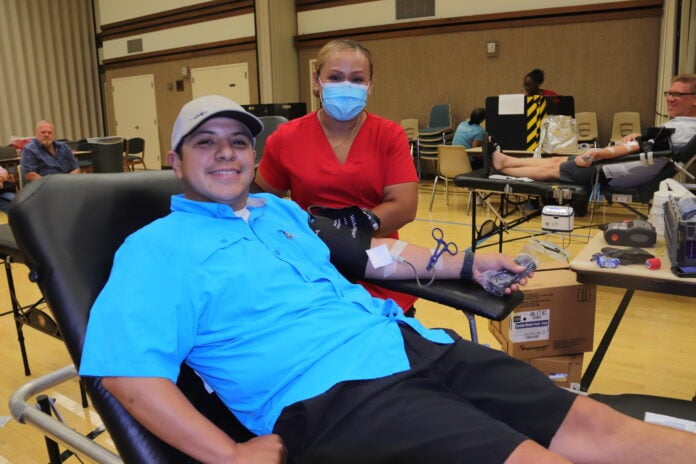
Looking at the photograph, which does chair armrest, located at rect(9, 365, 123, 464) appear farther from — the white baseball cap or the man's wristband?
the man's wristband

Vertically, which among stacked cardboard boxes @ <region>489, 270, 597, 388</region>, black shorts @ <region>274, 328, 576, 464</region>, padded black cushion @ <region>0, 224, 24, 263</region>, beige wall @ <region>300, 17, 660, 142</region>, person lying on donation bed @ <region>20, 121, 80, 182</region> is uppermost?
beige wall @ <region>300, 17, 660, 142</region>

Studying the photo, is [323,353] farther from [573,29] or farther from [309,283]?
[573,29]

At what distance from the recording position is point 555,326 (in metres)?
1.99

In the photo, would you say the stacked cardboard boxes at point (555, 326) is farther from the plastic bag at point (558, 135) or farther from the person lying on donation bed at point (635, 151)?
the plastic bag at point (558, 135)

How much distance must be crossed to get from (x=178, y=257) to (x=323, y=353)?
0.36 m

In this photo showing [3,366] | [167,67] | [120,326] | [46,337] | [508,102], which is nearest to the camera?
[120,326]

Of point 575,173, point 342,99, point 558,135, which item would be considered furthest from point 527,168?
point 342,99

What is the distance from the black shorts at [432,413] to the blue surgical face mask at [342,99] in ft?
2.67

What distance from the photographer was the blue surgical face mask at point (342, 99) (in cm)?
179

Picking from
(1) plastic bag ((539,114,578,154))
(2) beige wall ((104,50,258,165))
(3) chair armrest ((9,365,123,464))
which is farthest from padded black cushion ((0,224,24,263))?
(2) beige wall ((104,50,258,165))

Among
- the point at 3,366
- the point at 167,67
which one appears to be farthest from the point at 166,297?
the point at 167,67

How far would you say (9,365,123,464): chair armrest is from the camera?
1.13 meters

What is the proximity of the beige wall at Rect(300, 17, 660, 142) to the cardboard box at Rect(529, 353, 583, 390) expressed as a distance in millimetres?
6153

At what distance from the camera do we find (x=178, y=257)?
1153 mm
